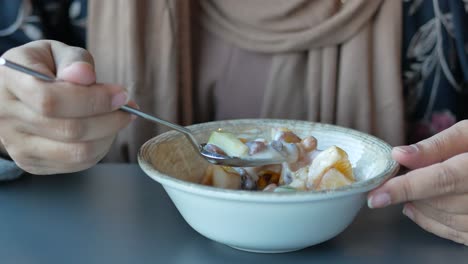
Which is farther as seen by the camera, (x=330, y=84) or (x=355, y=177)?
(x=330, y=84)

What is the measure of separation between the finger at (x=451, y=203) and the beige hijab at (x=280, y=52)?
353 mm

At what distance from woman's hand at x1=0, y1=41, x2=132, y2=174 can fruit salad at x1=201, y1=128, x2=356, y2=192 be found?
0.15 m

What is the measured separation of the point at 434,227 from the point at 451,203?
4 cm

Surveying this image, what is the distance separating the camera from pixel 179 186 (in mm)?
594

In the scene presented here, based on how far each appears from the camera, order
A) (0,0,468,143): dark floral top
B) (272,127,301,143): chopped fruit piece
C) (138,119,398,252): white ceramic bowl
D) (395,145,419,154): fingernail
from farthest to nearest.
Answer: (0,0,468,143): dark floral top, (272,127,301,143): chopped fruit piece, (395,145,419,154): fingernail, (138,119,398,252): white ceramic bowl

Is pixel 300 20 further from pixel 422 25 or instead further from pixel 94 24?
pixel 94 24

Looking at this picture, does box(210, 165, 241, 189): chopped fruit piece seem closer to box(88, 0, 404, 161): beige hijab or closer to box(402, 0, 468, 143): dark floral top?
box(88, 0, 404, 161): beige hijab

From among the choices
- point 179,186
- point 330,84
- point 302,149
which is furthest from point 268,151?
point 330,84

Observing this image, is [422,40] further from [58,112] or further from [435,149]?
[58,112]

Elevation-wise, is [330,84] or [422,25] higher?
[422,25]

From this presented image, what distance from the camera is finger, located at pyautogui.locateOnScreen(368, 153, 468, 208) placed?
0.64 metres

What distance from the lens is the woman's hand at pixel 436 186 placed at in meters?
0.64

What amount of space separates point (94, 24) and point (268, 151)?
1.44 ft

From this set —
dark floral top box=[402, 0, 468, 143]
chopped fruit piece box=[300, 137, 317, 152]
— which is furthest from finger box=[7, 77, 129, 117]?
dark floral top box=[402, 0, 468, 143]
